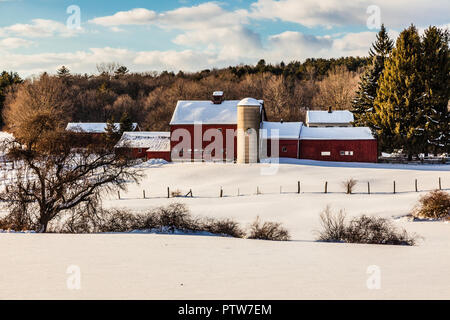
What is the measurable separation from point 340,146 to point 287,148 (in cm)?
525

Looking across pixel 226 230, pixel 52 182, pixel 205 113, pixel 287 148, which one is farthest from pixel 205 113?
pixel 226 230

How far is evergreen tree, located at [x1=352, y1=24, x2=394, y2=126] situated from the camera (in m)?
52.0

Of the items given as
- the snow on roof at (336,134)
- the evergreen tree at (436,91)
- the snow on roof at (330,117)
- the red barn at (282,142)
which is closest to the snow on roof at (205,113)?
the red barn at (282,142)

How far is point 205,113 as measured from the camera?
47.5m

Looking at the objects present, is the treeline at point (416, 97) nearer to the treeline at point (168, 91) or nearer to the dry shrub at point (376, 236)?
the treeline at point (168, 91)

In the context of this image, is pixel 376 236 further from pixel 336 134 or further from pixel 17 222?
pixel 336 134

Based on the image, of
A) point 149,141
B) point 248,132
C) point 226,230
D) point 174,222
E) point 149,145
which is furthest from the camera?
point 149,141

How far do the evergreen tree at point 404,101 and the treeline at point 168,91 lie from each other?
24.9 metres

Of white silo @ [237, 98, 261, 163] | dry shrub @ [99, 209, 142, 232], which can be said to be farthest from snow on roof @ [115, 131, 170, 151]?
dry shrub @ [99, 209, 142, 232]

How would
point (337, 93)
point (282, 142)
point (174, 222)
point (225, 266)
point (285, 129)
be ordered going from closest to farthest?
1. point (225, 266)
2. point (174, 222)
3. point (282, 142)
4. point (285, 129)
5. point (337, 93)

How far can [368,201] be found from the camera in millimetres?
23797
